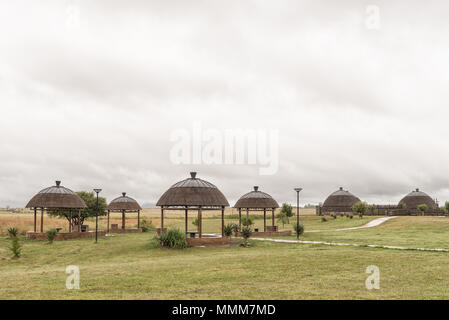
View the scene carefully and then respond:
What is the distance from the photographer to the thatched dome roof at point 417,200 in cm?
8325

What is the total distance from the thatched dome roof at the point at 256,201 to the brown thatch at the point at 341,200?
4365 cm

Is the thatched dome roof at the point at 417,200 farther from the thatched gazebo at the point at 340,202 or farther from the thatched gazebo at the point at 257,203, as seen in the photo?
the thatched gazebo at the point at 257,203

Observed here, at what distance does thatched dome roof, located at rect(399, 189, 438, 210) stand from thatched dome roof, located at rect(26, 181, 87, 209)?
7228 cm

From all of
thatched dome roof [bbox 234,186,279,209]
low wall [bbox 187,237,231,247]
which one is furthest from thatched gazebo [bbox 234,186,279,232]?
low wall [bbox 187,237,231,247]

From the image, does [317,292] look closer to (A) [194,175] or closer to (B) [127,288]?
(B) [127,288]

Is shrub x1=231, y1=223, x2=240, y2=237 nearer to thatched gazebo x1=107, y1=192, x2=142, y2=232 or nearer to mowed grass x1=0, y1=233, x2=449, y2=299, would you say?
mowed grass x1=0, y1=233, x2=449, y2=299

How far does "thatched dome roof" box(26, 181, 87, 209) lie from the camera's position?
124 feet

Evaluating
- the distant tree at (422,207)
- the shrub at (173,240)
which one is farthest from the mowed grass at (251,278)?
the distant tree at (422,207)

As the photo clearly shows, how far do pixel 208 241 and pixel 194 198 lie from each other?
3600 mm

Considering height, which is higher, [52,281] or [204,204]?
[204,204]

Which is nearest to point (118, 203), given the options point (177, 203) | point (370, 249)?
point (177, 203)

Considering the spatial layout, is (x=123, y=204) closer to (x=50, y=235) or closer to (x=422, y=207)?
(x=50, y=235)
